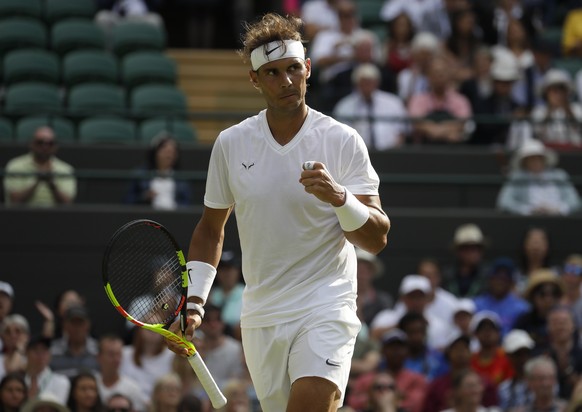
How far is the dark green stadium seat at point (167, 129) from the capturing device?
14.0 m

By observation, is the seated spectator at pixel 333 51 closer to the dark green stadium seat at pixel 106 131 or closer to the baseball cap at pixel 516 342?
the dark green stadium seat at pixel 106 131

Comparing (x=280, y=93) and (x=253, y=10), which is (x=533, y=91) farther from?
(x=280, y=93)

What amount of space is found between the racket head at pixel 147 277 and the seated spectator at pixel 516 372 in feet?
13.9

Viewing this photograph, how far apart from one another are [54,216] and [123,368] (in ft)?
6.82

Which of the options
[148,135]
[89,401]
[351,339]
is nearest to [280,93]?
[351,339]

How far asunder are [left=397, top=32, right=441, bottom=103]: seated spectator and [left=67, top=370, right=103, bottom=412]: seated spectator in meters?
5.69

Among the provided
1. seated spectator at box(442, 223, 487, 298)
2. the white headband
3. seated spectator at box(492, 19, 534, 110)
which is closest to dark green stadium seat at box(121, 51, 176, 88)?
seated spectator at box(492, 19, 534, 110)

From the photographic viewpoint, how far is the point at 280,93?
6293mm

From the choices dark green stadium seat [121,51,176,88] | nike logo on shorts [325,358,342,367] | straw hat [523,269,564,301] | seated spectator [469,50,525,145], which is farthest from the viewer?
dark green stadium seat [121,51,176,88]

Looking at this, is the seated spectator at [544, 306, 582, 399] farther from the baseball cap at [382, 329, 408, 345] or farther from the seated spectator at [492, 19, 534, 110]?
the seated spectator at [492, 19, 534, 110]

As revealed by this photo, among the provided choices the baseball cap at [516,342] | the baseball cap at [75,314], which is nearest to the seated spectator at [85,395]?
the baseball cap at [75,314]

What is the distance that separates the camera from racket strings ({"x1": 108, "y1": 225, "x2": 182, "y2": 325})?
6.43 m

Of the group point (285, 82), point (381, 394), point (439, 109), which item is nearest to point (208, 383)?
point (285, 82)

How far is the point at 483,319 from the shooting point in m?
11.1
